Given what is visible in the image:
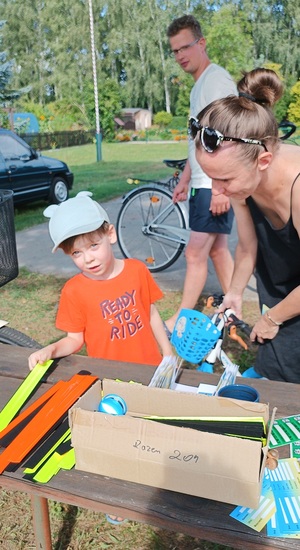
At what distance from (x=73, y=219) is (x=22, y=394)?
26.4 inches

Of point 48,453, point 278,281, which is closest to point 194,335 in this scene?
point 278,281

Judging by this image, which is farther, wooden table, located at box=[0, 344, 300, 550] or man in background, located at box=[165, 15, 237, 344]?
man in background, located at box=[165, 15, 237, 344]

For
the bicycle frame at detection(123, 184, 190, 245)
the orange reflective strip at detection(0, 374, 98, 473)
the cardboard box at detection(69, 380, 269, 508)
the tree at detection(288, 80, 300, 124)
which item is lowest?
the tree at detection(288, 80, 300, 124)

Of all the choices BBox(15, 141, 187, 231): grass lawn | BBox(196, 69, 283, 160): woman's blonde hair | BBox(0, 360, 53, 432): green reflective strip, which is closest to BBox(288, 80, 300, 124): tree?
BBox(15, 141, 187, 231): grass lawn

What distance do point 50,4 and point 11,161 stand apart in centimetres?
4246

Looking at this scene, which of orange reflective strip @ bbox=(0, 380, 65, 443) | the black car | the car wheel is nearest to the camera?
orange reflective strip @ bbox=(0, 380, 65, 443)

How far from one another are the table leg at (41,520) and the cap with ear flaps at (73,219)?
0.88 metres

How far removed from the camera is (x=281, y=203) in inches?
74.4

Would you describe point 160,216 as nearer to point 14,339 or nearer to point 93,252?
point 14,339

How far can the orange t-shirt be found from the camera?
210 centimetres

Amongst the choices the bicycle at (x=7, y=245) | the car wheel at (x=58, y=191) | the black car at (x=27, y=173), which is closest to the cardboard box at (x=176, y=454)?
the bicycle at (x=7, y=245)

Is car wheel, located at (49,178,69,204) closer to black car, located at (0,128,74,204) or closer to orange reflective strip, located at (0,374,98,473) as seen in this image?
black car, located at (0,128,74,204)

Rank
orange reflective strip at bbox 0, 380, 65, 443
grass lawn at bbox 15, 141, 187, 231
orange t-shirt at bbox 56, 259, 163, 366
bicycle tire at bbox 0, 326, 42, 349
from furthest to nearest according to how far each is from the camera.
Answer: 1. grass lawn at bbox 15, 141, 187, 231
2. bicycle tire at bbox 0, 326, 42, 349
3. orange t-shirt at bbox 56, 259, 163, 366
4. orange reflective strip at bbox 0, 380, 65, 443

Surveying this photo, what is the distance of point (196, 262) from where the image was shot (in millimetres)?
3734
